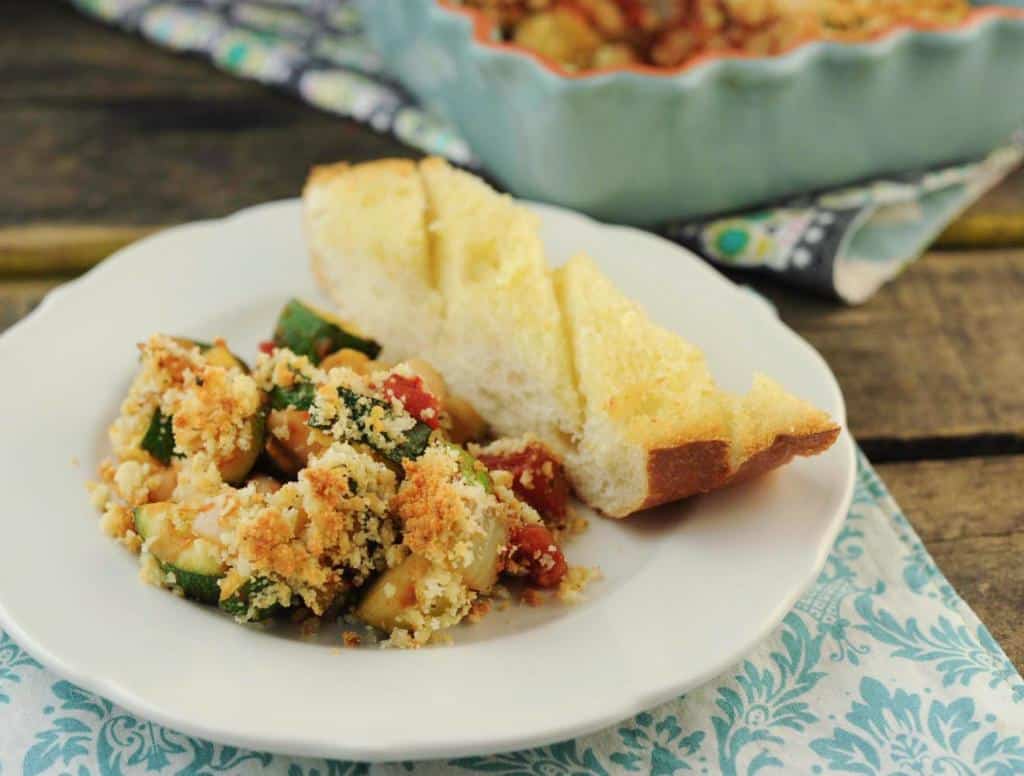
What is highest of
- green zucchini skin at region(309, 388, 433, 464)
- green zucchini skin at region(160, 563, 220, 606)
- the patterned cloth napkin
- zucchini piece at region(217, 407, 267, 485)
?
green zucchini skin at region(309, 388, 433, 464)

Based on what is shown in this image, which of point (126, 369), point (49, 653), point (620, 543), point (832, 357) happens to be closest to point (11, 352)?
point (126, 369)

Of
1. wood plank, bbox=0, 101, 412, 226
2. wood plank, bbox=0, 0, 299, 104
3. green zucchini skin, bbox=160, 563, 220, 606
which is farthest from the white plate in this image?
wood plank, bbox=0, 0, 299, 104

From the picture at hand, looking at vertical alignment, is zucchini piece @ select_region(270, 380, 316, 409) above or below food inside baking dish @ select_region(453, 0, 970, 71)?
below

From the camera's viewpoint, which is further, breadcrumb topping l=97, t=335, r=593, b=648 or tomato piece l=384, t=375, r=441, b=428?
tomato piece l=384, t=375, r=441, b=428

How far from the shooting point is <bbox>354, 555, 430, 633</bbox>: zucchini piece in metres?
1.47

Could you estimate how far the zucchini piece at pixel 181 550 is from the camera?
1473mm

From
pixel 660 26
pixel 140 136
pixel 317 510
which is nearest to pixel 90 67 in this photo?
pixel 140 136

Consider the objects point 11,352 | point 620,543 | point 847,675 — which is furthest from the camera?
point 11,352

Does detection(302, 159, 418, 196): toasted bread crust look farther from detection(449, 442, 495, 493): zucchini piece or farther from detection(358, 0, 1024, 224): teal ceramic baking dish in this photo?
detection(449, 442, 495, 493): zucchini piece

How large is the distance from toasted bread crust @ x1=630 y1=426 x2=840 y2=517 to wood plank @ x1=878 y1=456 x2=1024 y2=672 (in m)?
0.37

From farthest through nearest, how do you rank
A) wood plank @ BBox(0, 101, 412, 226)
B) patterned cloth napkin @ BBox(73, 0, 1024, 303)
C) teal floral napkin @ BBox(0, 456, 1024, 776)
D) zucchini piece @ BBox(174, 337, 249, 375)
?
wood plank @ BBox(0, 101, 412, 226)
patterned cloth napkin @ BBox(73, 0, 1024, 303)
zucchini piece @ BBox(174, 337, 249, 375)
teal floral napkin @ BBox(0, 456, 1024, 776)

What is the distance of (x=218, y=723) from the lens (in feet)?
4.25

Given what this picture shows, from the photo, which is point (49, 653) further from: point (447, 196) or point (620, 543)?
point (447, 196)

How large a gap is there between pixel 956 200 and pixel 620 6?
93cm
